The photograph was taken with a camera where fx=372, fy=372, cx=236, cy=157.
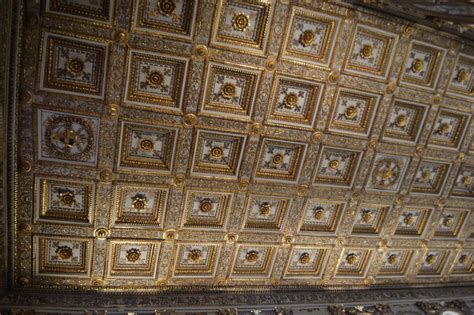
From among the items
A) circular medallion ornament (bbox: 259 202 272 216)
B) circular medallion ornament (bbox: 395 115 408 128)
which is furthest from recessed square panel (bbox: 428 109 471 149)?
circular medallion ornament (bbox: 259 202 272 216)

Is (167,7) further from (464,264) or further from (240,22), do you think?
(464,264)

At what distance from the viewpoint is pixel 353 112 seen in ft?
34.8

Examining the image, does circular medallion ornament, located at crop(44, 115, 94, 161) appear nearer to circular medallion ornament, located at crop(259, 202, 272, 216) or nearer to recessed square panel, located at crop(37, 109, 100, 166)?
recessed square panel, located at crop(37, 109, 100, 166)

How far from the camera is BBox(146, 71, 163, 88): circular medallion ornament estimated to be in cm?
905

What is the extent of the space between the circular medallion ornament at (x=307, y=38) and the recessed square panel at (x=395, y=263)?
7.77m

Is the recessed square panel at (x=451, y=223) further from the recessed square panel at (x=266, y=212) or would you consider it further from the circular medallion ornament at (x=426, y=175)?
the recessed square panel at (x=266, y=212)

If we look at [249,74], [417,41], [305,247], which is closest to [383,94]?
[417,41]

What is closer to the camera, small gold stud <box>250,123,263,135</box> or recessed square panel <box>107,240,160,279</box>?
small gold stud <box>250,123,263,135</box>

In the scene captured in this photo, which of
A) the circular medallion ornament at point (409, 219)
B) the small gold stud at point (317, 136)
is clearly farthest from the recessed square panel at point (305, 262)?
the small gold stud at point (317, 136)

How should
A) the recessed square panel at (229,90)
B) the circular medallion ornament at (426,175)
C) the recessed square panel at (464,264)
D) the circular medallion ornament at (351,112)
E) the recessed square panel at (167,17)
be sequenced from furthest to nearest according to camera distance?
the recessed square panel at (464,264) < the circular medallion ornament at (426,175) < the circular medallion ornament at (351,112) < the recessed square panel at (229,90) < the recessed square panel at (167,17)

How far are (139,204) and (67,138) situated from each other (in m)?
2.55

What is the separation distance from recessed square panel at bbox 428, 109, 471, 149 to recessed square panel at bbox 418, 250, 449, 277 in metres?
4.20

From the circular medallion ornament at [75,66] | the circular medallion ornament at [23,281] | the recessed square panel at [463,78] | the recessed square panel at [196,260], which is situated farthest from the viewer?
the recessed square panel at [196,260]

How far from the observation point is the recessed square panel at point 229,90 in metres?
9.33
